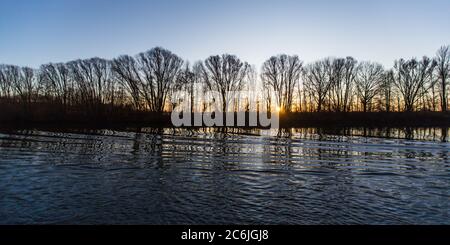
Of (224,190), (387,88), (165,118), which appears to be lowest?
(224,190)

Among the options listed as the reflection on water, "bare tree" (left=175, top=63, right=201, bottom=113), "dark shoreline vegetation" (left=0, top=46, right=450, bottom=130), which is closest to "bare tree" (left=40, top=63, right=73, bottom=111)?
"dark shoreline vegetation" (left=0, top=46, right=450, bottom=130)

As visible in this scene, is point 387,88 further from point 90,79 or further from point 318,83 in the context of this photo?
point 90,79

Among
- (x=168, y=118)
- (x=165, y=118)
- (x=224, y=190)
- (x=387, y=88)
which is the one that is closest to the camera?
(x=224, y=190)

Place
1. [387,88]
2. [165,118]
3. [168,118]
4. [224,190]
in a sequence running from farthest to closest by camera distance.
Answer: [387,88]
[168,118]
[165,118]
[224,190]

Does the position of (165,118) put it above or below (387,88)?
below

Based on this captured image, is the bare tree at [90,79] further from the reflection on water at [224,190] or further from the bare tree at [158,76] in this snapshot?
the reflection on water at [224,190]

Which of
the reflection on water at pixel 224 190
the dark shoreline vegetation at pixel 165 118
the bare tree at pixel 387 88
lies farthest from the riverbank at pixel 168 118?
the reflection on water at pixel 224 190

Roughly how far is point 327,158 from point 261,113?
173 feet

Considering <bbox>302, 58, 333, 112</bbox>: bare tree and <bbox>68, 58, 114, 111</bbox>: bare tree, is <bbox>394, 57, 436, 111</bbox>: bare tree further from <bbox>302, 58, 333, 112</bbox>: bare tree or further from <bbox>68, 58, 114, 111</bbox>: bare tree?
<bbox>68, 58, 114, 111</bbox>: bare tree

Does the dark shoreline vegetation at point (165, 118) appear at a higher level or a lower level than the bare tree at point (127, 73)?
lower

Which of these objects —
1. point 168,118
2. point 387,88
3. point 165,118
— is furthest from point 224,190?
point 387,88

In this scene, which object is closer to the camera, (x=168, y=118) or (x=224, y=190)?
(x=224, y=190)

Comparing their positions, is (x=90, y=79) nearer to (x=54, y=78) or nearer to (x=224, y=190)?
(x=54, y=78)
